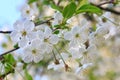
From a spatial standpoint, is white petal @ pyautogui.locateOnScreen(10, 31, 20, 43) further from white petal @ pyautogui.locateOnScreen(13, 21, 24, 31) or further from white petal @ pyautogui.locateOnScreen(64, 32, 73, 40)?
white petal @ pyautogui.locateOnScreen(64, 32, 73, 40)

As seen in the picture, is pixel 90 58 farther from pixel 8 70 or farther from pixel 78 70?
pixel 8 70

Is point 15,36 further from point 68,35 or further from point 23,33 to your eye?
point 68,35

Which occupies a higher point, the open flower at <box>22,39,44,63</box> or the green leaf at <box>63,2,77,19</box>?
the green leaf at <box>63,2,77,19</box>

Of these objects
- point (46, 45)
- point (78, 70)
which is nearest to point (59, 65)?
point (78, 70)

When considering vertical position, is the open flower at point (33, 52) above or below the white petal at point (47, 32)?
below

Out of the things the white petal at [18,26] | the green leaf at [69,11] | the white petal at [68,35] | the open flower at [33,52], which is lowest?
the open flower at [33,52]

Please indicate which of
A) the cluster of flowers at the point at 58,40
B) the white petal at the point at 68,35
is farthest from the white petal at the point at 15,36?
the white petal at the point at 68,35

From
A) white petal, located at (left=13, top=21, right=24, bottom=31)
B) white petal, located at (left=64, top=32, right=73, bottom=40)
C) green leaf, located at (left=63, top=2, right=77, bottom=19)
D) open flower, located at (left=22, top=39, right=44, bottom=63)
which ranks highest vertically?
green leaf, located at (left=63, top=2, right=77, bottom=19)

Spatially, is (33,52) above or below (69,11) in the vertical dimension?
below

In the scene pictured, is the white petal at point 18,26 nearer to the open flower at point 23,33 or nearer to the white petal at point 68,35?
the open flower at point 23,33

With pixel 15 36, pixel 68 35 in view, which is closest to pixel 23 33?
pixel 15 36

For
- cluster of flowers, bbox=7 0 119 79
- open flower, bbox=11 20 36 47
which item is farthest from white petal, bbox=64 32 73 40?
open flower, bbox=11 20 36 47
